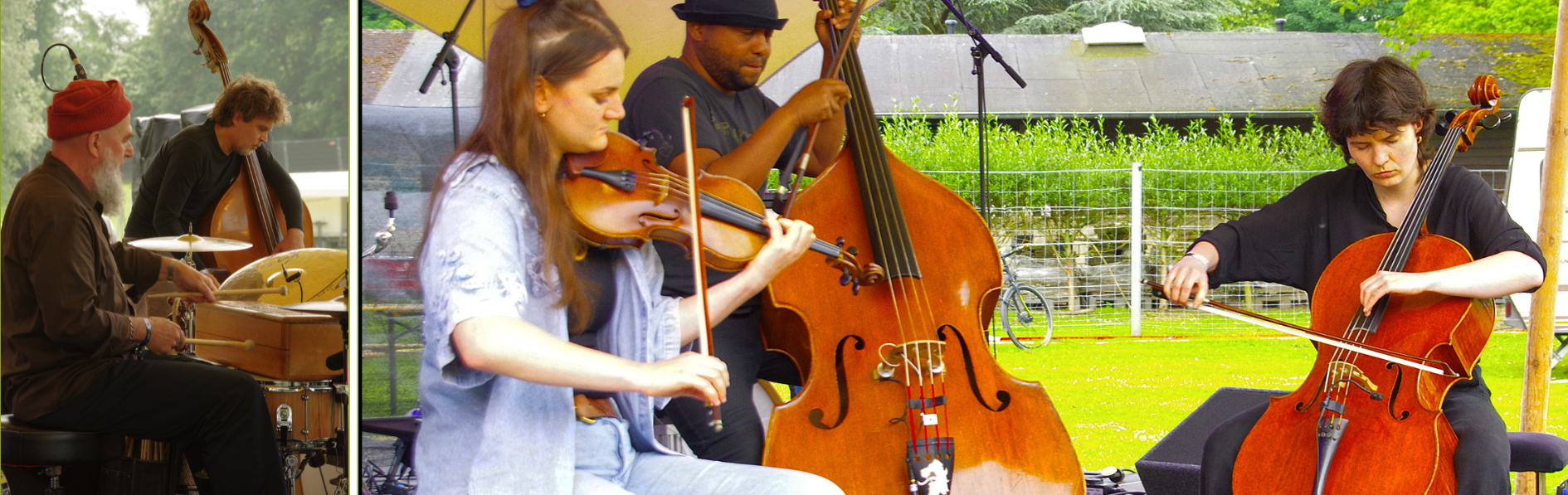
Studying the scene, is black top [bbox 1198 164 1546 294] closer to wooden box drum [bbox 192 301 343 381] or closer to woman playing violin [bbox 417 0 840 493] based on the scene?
Result: woman playing violin [bbox 417 0 840 493]

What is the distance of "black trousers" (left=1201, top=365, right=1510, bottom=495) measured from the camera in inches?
78.4

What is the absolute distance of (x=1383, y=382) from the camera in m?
2.07

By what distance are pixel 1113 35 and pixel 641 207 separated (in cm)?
677

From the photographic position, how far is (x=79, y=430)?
1705 millimetres

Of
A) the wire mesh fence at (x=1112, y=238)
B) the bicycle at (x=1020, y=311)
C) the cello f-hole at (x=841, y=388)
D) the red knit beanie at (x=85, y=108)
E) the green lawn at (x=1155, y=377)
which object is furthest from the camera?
the wire mesh fence at (x=1112, y=238)

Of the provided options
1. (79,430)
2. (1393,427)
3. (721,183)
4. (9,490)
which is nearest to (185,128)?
(79,430)

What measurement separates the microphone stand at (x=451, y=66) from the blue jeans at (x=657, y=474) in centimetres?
52

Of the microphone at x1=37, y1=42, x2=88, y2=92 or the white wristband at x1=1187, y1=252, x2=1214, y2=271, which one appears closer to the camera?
the microphone at x1=37, y1=42, x2=88, y2=92

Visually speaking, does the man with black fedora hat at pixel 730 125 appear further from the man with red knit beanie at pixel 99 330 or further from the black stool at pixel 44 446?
the black stool at pixel 44 446

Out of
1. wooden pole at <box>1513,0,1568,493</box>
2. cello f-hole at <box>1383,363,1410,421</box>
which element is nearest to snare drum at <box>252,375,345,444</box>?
cello f-hole at <box>1383,363,1410,421</box>

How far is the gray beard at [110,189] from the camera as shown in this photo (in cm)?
167

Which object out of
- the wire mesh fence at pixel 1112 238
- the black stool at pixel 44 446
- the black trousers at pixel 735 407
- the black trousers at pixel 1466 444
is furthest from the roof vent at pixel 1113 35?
the black stool at pixel 44 446

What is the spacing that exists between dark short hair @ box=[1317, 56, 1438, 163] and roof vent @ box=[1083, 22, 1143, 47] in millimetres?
5527

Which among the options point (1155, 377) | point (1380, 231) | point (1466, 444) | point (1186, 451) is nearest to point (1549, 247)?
point (1380, 231)
